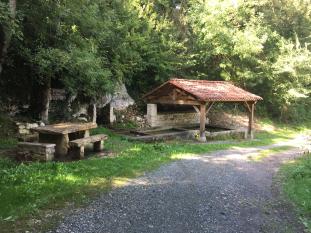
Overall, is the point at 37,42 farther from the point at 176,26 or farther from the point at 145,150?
the point at 176,26

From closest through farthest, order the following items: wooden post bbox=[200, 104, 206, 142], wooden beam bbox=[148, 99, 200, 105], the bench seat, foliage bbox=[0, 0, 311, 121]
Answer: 1. the bench seat
2. foliage bbox=[0, 0, 311, 121]
3. wooden post bbox=[200, 104, 206, 142]
4. wooden beam bbox=[148, 99, 200, 105]

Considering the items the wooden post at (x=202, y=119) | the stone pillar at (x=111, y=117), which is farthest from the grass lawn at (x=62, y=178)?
the stone pillar at (x=111, y=117)

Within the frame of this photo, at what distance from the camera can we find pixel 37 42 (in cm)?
1337

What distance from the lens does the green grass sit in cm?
754

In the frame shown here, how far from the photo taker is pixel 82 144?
11.2m

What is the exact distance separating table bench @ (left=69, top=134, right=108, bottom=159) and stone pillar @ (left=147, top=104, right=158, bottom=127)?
27.2 feet

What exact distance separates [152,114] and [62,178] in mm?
12599

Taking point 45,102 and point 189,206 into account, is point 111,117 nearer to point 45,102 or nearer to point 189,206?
point 45,102

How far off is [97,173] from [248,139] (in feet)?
40.5

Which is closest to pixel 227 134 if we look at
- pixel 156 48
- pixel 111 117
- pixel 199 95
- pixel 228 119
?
pixel 199 95

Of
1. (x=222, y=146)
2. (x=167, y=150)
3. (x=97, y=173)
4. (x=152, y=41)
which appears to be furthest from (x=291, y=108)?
(x=97, y=173)

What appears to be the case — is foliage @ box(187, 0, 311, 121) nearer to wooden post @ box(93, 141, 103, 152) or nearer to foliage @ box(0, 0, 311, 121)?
foliage @ box(0, 0, 311, 121)

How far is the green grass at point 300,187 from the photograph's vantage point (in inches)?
297

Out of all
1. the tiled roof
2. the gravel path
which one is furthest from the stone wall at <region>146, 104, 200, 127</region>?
the gravel path
